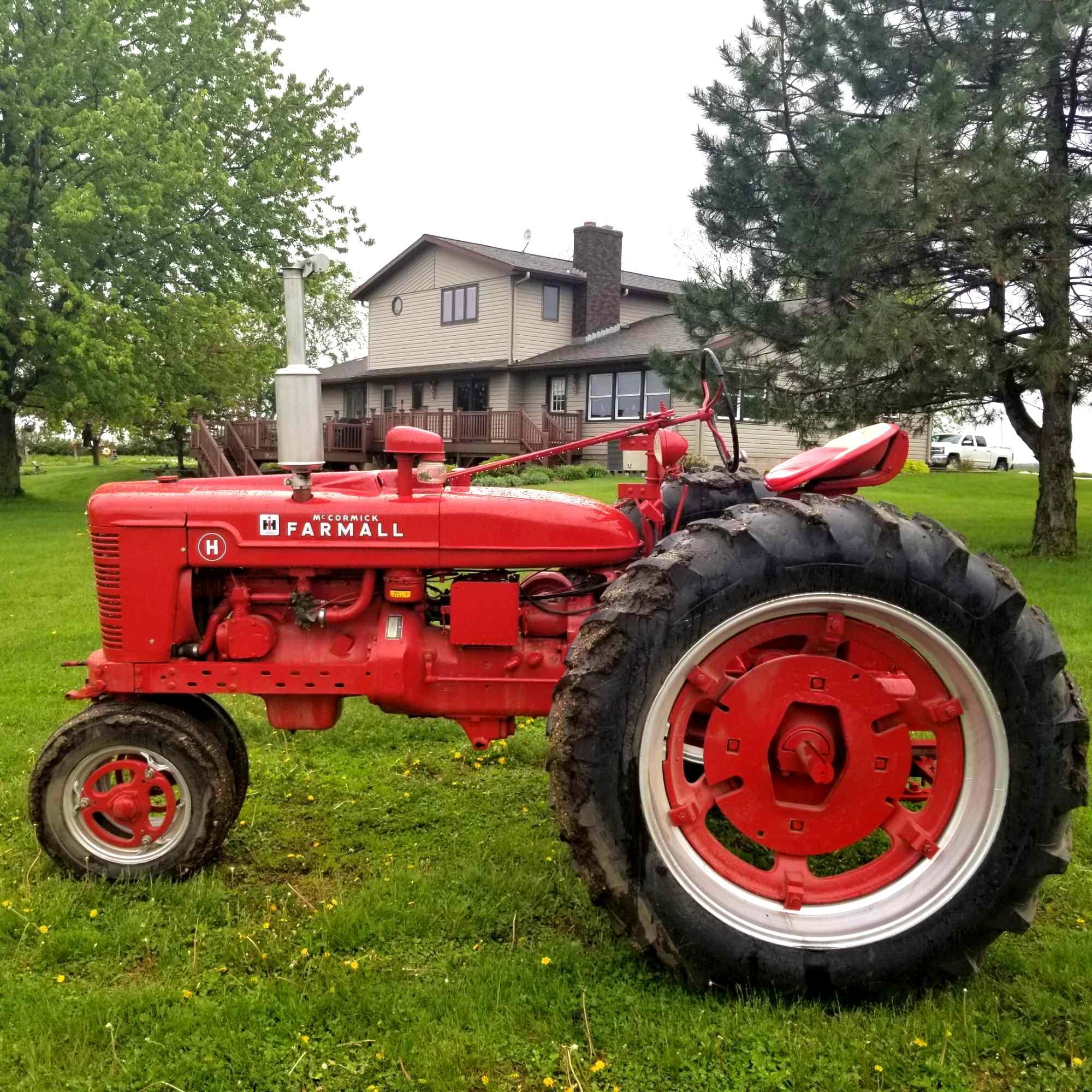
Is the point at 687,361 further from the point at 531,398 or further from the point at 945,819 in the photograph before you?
the point at 531,398

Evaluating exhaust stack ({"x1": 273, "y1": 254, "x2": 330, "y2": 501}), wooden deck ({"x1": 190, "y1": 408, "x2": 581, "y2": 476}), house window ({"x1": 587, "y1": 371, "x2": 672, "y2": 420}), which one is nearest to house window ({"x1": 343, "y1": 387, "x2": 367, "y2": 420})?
wooden deck ({"x1": 190, "y1": 408, "x2": 581, "y2": 476})

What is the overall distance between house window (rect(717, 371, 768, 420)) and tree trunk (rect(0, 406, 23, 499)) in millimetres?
15165

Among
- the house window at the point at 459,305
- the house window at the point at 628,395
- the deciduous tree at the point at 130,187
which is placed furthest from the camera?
the house window at the point at 459,305

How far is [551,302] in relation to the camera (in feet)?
85.4

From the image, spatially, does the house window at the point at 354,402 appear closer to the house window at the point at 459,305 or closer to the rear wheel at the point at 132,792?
the house window at the point at 459,305

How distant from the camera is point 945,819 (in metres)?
2.44

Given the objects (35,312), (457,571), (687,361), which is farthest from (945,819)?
(35,312)

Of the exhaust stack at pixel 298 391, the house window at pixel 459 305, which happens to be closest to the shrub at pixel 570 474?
the house window at pixel 459 305

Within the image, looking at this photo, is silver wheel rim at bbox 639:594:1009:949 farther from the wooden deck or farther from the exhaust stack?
the wooden deck

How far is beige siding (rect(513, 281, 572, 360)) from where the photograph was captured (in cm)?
2553

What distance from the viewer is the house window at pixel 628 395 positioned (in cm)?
2361

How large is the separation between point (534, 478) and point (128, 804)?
644 inches

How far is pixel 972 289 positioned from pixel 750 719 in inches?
312

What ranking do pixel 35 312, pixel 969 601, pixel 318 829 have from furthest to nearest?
1. pixel 35 312
2. pixel 318 829
3. pixel 969 601
